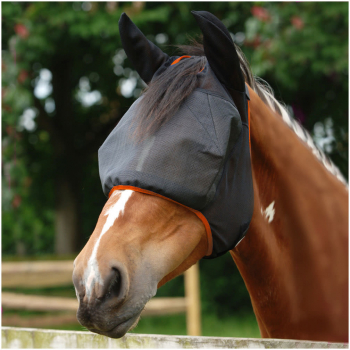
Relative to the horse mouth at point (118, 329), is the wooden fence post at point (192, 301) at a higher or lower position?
lower

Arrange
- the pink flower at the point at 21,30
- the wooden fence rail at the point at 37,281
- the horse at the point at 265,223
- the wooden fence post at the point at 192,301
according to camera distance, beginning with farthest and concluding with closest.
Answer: the wooden fence rail at the point at 37,281
the pink flower at the point at 21,30
the wooden fence post at the point at 192,301
the horse at the point at 265,223

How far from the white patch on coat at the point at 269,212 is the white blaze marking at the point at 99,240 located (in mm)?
644

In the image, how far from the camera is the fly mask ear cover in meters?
1.41

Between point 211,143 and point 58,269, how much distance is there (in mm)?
5207

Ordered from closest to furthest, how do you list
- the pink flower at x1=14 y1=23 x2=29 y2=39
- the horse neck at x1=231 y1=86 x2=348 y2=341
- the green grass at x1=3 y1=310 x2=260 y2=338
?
the horse neck at x1=231 y1=86 x2=348 y2=341 → the pink flower at x1=14 y1=23 x2=29 y2=39 → the green grass at x1=3 y1=310 x2=260 y2=338

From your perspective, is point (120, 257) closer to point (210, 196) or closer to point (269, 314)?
point (210, 196)

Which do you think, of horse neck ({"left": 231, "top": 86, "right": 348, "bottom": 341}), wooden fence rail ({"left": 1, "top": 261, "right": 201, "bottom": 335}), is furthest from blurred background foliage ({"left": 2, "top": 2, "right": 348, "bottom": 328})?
horse neck ({"left": 231, "top": 86, "right": 348, "bottom": 341})

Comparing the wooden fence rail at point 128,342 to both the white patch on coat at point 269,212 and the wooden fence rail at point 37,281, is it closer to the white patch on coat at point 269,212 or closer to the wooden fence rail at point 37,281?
the white patch on coat at point 269,212

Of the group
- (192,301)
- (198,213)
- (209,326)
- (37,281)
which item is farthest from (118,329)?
(209,326)

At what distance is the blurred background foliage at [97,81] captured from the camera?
502 cm

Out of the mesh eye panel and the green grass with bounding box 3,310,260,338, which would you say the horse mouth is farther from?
the green grass with bounding box 3,310,260,338

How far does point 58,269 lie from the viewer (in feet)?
20.1

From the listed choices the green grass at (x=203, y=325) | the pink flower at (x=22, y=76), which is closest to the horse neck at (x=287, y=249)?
the pink flower at (x=22, y=76)

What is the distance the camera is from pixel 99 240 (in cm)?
131
